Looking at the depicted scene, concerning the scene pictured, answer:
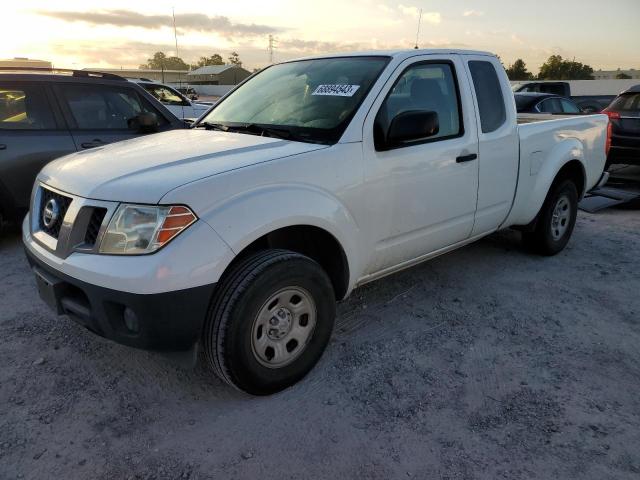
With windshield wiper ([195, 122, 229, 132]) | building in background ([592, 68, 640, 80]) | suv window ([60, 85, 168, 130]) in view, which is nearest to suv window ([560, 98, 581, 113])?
suv window ([60, 85, 168, 130])

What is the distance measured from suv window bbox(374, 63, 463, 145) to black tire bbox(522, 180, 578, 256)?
5.50ft

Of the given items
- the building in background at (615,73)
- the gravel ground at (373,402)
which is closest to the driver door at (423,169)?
the gravel ground at (373,402)

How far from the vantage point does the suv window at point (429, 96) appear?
323cm

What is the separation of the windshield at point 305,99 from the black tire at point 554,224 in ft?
7.90

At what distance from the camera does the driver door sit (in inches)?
121

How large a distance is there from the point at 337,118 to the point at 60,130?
11.5 ft

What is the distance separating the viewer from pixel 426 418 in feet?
8.45

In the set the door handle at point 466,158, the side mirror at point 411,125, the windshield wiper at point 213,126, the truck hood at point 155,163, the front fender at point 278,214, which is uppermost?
the side mirror at point 411,125

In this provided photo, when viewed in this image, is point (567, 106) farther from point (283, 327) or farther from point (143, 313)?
point (143, 313)

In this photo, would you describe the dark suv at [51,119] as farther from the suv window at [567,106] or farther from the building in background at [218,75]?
the building in background at [218,75]

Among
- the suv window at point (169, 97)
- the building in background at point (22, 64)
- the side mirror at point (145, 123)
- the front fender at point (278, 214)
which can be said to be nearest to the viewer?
the front fender at point (278, 214)

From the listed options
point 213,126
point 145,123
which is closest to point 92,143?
point 145,123

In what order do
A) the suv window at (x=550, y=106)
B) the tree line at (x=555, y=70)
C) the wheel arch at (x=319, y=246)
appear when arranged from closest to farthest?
the wheel arch at (x=319, y=246) → the suv window at (x=550, y=106) → the tree line at (x=555, y=70)

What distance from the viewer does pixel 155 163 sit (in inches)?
106
